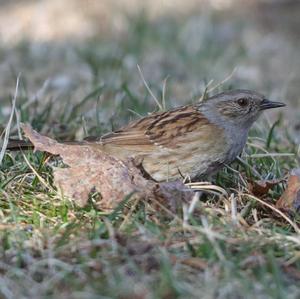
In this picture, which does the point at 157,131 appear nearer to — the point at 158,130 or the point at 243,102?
the point at 158,130

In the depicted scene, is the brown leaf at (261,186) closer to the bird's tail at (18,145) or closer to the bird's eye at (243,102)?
the bird's eye at (243,102)

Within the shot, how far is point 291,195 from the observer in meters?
5.03

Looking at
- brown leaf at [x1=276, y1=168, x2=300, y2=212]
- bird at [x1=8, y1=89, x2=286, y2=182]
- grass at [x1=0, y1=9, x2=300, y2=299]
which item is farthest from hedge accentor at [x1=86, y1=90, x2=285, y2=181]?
brown leaf at [x1=276, y1=168, x2=300, y2=212]

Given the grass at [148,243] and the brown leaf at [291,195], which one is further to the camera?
the brown leaf at [291,195]

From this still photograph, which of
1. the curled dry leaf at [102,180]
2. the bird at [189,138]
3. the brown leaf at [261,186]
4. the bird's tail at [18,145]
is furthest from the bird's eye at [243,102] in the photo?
the bird's tail at [18,145]

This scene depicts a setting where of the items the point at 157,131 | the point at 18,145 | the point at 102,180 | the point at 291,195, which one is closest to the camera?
the point at 102,180

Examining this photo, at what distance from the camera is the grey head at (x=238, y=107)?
5801mm

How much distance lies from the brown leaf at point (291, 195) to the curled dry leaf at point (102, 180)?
1.99ft

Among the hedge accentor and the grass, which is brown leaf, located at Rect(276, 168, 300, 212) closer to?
the grass

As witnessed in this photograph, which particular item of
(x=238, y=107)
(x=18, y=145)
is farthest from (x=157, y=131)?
(x=18, y=145)

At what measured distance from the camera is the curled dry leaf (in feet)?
15.5

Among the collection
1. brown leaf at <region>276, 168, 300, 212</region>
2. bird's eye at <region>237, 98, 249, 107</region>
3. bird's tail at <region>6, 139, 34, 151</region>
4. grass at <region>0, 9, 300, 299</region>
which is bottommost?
brown leaf at <region>276, 168, 300, 212</region>

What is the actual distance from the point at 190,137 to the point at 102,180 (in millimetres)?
864

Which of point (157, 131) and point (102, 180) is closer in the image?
point (102, 180)
